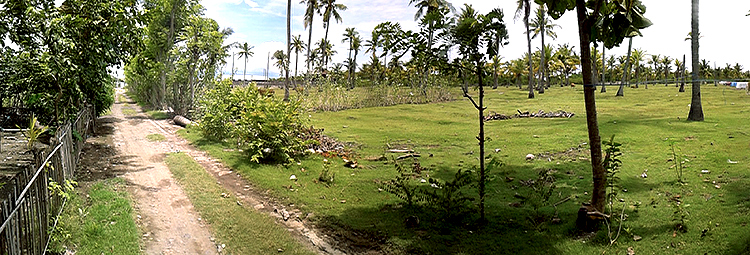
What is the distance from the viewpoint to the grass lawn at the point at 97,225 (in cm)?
528

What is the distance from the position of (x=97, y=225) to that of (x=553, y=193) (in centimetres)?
656

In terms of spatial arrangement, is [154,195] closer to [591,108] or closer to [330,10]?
[591,108]

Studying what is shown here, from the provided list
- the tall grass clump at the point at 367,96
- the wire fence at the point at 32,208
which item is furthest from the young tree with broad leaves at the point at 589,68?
the tall grass clump at the point at 367,96

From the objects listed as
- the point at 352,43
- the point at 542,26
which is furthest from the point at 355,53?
the point at 542,26

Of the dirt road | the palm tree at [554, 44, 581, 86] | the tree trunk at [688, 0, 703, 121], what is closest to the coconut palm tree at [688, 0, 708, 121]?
the tree trunk at [688, 0, 703, 121]

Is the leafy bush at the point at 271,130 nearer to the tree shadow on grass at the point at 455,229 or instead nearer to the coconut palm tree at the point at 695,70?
the tree shadow on grass at the point at 455,229

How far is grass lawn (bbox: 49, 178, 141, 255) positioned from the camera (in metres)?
5.28

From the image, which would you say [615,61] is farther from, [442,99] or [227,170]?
[227,170]

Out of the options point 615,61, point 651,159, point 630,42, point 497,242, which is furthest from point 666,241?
point 615,61

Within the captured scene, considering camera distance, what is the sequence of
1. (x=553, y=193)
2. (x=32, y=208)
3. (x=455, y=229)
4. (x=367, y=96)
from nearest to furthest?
(x=32, y=208) < (x=455, y=229) < (x=553, y=193) < (x=367, y=96)

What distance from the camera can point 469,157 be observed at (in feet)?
35.5

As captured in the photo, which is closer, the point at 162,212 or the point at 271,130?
the point at 162,212

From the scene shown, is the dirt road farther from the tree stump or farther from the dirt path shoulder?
the tree stump

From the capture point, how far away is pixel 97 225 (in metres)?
5.80
